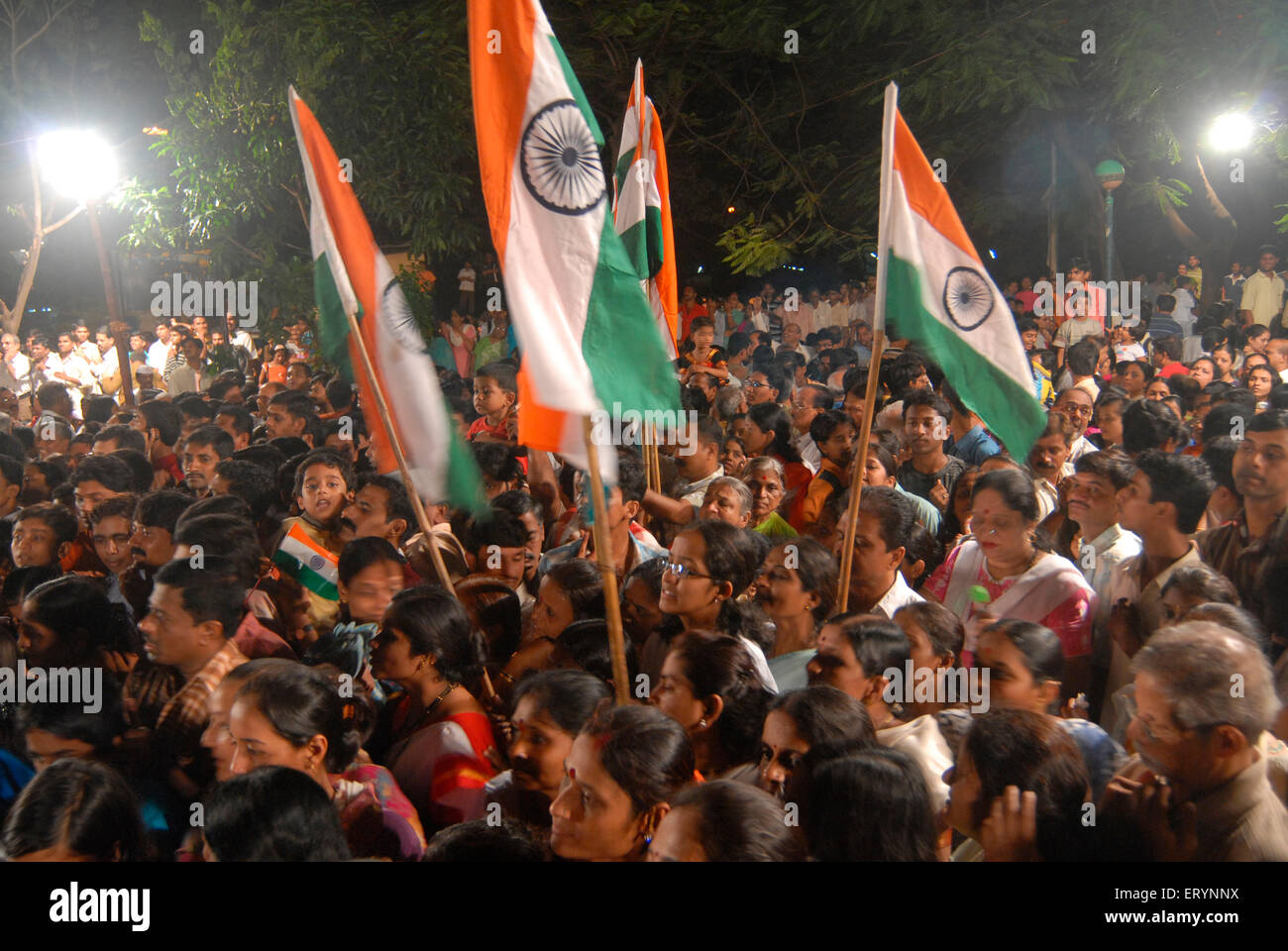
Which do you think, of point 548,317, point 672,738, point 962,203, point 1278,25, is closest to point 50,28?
point 962,203

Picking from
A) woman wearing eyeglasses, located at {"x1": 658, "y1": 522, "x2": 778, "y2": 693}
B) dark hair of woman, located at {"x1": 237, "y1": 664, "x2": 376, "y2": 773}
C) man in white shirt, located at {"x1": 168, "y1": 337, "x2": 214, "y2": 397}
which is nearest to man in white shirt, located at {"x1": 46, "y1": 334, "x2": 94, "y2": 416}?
man in white shirt, located at {"x1": 168, "y1": 337, "x2": 214, "y2": 397}

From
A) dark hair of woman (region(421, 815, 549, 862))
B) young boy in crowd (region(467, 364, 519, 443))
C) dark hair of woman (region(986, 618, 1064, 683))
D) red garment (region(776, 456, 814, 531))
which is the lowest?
dark hair of woman (region(421, 815, 549, 862))

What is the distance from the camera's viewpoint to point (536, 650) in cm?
405

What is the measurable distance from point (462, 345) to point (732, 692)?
37.4 ft

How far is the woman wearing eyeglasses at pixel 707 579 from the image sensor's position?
3949 mm

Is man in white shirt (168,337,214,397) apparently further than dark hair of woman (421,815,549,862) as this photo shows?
Yes

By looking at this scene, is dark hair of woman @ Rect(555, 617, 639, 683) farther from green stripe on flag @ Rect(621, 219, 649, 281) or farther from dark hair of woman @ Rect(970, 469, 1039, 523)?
green stripe on flag @ Rect(621, 219, 649, 281)

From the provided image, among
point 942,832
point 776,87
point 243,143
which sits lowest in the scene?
point 942,832

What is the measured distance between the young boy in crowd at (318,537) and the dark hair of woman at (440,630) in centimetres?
131

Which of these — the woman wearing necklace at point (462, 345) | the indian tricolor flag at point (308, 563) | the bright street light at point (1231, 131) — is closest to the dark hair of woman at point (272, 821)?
the indian tricolor flag at point (308, 563)

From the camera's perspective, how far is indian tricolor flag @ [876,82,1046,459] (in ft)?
14.9

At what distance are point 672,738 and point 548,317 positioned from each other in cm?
150

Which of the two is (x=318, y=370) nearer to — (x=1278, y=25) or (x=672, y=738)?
(x=672, y=738)

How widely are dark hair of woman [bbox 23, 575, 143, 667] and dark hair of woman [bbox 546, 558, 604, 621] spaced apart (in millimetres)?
1495
